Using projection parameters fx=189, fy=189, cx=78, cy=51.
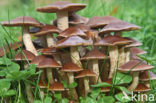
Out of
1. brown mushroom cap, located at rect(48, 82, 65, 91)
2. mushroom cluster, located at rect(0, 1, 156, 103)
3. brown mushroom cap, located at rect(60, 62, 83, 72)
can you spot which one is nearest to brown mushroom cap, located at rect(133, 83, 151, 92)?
mushroom cluster, located at rect(0, 1, 156, 103)

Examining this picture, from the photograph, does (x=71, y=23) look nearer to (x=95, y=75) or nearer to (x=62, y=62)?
(x=62, y=62)

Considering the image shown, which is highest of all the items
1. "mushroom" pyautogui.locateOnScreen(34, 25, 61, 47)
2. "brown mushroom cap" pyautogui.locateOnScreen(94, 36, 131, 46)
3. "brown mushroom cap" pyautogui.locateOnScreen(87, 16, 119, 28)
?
"brown mushroom cap" pyautogui.locateOnScreen(87, 16, 119, 28)

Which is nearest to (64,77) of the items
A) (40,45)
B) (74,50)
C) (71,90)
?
(71,90)

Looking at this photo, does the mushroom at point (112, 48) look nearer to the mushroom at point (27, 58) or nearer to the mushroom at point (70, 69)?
the mushroom at point (70, 69)

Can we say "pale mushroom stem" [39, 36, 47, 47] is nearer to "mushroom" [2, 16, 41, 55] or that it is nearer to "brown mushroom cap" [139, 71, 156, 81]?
"mushroom" [2, 16, 41, 55]

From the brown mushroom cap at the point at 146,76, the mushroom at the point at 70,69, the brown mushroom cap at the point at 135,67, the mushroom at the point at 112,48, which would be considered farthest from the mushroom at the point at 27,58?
the brown mushroom cap at the point at 146,76

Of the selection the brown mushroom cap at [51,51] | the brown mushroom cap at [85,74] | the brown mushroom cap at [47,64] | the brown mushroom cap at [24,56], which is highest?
the brown mushroom cap at [51,51]

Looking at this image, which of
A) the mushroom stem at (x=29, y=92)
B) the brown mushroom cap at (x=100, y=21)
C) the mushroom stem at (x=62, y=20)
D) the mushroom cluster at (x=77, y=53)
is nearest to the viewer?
the mushroom cluster at (x=77, y=53)
